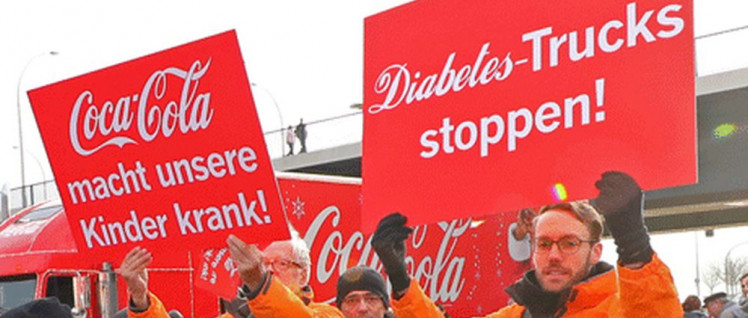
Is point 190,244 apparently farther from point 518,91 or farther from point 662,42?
point 662,42

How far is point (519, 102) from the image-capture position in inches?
172

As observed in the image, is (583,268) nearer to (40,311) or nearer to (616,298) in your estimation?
(616,298)

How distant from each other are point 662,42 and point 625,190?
625mm

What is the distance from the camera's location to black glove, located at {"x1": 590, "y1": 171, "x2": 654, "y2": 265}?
3514mm

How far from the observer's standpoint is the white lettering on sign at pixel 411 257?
10.7 metres

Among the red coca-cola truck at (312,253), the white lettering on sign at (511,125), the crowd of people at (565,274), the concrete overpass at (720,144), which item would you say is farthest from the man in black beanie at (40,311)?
the concrete overpass at (720,144)

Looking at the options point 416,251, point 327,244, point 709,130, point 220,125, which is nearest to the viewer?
point 220,125

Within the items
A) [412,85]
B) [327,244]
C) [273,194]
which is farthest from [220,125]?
[327,244]

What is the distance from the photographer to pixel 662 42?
3938 mm

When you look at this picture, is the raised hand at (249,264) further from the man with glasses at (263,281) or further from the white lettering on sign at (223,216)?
the white lettering on sign at (223,216)

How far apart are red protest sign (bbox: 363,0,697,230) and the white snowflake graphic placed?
18.8 feet

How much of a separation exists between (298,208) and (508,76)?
628 cm

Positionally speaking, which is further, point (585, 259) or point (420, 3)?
point (420, 3)

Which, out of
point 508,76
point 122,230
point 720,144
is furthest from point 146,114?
point 720,144
